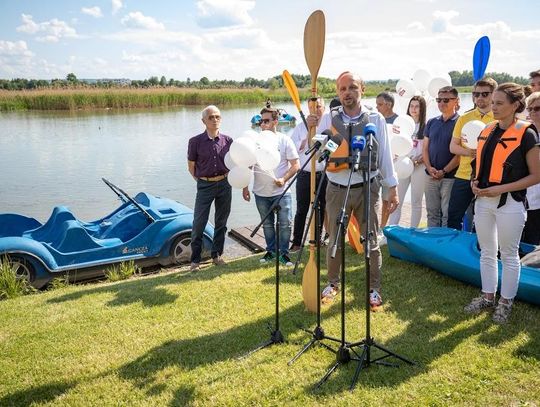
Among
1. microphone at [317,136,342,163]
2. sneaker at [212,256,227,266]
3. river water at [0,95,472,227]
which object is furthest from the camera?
river water at [0,95,472,227]

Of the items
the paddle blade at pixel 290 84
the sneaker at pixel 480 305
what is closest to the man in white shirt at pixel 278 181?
the paddle blade at pixel 290 84

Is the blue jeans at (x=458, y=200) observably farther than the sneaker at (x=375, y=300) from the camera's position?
Yes

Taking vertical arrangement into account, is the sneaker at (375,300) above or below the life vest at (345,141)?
below

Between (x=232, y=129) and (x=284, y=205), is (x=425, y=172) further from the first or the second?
(x=232, y=129)

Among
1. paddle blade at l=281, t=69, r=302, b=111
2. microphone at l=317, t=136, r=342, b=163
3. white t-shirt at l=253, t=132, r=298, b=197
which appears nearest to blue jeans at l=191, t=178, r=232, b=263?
white t-shirt at l=253, t=132, r=298, b=197

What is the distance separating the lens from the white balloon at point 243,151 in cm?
400

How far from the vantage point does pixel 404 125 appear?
14.8ft

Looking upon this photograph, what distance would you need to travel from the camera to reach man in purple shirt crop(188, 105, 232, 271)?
4.37m

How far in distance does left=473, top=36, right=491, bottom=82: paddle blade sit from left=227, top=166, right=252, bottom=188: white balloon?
2593mm

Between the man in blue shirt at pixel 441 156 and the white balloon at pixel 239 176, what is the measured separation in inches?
66.6

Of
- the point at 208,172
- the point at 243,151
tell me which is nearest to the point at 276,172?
the point at 243,151

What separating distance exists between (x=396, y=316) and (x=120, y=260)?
3.14m

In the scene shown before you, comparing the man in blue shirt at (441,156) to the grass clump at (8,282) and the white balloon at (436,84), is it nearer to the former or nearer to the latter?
the white balloon at (436,84)

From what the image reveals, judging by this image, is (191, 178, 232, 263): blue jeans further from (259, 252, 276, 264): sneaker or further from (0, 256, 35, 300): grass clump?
(0, 256, 35, 300): grass clump
